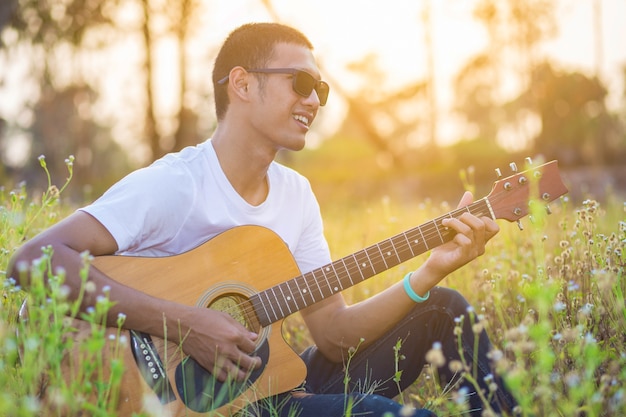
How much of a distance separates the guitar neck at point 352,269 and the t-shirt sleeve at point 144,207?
0.53m

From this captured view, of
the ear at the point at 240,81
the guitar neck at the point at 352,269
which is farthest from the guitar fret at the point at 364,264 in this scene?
the ear at the point at 240,81

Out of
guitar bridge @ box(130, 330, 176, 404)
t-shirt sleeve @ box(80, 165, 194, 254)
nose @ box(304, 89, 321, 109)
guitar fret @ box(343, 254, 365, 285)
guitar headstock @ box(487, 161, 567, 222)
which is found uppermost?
nose @ box(304, 89, 321, 109)

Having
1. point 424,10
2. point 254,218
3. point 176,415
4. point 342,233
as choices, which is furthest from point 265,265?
point 424,10

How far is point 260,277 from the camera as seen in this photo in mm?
3080

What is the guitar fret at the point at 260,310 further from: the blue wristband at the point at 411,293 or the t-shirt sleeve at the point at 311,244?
the blue wristband at the point at 411,293

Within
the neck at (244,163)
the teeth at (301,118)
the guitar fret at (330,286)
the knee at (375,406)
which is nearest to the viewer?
the knee at (375,406)

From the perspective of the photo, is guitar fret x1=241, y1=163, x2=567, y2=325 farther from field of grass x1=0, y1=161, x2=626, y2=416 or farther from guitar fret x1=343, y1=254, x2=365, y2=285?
field of grass x1=0, y1=161, x2=626, y2=416

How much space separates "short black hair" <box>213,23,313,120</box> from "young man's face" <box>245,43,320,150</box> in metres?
0.08

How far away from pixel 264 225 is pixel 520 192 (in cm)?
126

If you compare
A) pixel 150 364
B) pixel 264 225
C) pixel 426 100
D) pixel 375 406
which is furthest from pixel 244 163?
pixel 426 100

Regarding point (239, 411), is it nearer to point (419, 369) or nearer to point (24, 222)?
point (419, 369)

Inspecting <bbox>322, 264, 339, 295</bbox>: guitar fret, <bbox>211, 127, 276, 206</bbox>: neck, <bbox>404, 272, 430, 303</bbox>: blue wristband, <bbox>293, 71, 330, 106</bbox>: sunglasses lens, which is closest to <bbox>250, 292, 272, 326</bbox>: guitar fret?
<bbox>322, 264, 339, 295</bbox>: guitar fret

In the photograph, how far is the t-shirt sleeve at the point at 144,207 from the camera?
279 cm

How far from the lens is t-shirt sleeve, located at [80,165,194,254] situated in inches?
110
